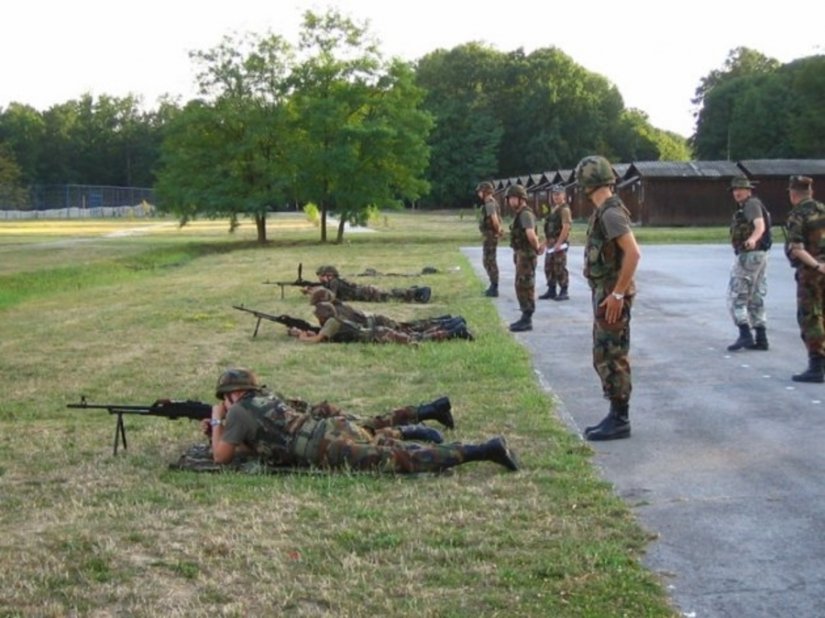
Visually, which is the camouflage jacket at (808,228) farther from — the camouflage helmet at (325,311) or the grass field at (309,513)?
the camouflage helmet at (325,311)

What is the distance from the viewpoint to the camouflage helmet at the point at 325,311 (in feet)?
45.7

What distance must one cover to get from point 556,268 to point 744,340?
24.1 feet

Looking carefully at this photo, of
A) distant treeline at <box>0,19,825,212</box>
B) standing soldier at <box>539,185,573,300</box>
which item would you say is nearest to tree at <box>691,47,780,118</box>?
distant treeline at <box>0,19,825,212</box>

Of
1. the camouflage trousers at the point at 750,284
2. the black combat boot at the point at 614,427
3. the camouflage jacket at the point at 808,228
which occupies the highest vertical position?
the camouflage jacket at the point at 808,228

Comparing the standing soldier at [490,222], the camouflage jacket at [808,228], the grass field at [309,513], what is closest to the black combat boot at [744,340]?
the camouflage jacket at [808,228]

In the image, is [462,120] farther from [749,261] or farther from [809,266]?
[809,266]

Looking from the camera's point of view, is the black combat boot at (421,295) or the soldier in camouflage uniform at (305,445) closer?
the soldier in camouflage uniform at (305,445)

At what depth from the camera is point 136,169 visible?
404ft

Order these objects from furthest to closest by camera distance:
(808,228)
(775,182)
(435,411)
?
(775,182)
(808,228)
(435,411)

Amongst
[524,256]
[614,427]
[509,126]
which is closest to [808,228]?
[614,427]

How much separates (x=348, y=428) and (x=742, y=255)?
21.6 ft

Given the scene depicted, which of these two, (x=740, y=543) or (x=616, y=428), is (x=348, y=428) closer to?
(x=616, y=428)

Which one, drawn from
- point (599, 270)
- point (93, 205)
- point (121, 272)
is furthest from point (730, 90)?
point (599, 270)

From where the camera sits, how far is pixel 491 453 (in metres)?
7.07
